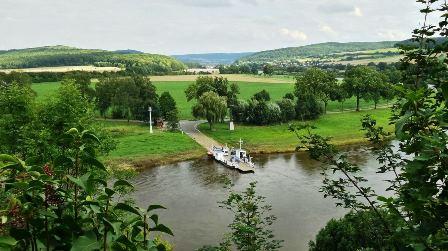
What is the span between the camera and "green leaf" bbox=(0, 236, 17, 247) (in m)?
2.33

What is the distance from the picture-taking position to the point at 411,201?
9.94 feet

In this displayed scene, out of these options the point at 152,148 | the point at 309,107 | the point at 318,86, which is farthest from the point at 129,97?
the point at 318,86

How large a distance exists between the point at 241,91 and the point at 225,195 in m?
75.3

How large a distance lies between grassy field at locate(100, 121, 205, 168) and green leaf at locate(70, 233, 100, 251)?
130 ft

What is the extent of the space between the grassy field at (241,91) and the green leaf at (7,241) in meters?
69.0

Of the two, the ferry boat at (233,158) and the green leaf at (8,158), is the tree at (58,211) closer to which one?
the green leaf at (8,158)

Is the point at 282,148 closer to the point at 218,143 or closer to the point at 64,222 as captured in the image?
the point at 218,143

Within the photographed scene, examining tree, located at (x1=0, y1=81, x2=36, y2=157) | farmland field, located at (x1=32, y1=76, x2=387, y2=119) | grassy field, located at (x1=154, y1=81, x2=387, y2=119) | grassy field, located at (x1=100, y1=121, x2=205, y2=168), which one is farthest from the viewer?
farmland field, located at (x1=32, y1=76, x2=387, y2=119)

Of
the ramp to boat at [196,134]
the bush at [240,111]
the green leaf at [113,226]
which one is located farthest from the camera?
the bush at [240,111]

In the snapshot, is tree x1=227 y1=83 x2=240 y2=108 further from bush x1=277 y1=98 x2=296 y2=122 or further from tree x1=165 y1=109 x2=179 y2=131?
tree x1=165 y1=109 x2=179 y2=131

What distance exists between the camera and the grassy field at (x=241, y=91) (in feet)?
260

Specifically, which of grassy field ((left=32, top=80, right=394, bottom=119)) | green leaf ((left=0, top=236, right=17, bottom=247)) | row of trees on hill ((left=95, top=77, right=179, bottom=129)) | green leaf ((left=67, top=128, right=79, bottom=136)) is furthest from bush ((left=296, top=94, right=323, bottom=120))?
green leaf ((left=0, top=236, right=17, bottom=247))

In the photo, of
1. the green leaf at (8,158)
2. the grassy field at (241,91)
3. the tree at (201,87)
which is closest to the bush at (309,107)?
the grassy field at (241,91)

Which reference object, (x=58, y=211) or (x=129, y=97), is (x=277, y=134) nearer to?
(x=129, y=97)
